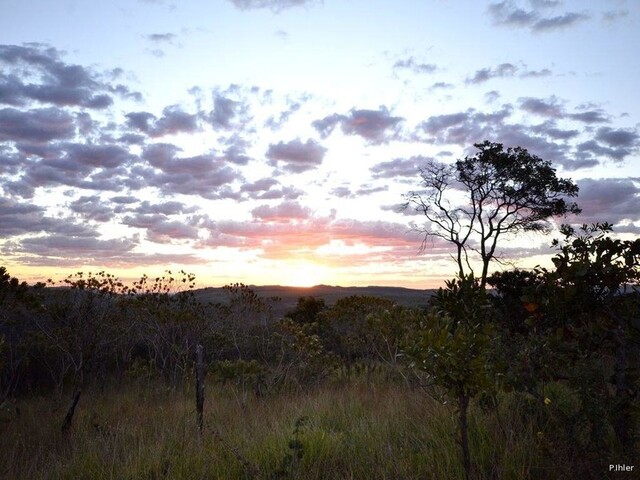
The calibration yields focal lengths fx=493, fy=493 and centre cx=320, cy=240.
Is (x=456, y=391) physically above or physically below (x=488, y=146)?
below

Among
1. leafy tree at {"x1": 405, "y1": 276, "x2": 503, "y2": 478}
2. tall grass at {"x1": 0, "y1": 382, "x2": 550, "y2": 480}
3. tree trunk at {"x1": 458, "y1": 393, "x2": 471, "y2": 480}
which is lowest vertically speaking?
tall grass at {"x1": 0, "y1": 382, "x2": 550, "y2": 480}

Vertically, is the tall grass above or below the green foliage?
below

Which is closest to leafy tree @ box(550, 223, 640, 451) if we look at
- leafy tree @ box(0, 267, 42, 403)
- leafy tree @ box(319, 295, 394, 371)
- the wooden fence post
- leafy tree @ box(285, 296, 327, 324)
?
the wooden fence post

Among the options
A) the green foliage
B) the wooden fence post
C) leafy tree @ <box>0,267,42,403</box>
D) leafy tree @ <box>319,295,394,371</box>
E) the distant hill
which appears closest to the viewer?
the green foliage

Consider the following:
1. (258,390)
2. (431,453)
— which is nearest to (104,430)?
(258,390)

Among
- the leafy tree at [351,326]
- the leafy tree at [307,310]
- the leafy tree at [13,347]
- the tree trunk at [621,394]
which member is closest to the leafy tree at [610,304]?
the tree trunk at [621,394]

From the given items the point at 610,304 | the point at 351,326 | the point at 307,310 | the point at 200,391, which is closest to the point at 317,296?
the point at 307,310

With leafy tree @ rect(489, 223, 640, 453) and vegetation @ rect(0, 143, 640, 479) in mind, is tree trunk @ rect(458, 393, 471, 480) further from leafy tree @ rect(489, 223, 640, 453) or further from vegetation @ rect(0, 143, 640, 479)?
leafy tree @ rect(489, 223, 640, 453)

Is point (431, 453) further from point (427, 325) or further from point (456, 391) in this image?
point (427, 325)

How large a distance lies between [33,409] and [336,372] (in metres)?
7.69

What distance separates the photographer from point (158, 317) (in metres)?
15.1

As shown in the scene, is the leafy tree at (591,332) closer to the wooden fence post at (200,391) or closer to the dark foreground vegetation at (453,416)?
the dark foreground vegetation at (453,416)

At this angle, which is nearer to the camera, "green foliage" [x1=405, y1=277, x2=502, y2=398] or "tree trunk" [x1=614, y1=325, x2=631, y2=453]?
"green foliage" [x1=405, y1=277, x2=502, y2=398]

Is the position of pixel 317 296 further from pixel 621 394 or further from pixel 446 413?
pixel 621 394
